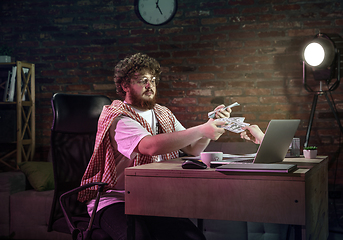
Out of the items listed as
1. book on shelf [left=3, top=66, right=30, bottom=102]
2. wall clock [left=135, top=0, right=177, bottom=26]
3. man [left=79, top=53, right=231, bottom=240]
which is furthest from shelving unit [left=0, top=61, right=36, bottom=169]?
man [left=79, top=53, right=231, bottom=240]

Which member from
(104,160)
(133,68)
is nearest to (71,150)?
(104,160)

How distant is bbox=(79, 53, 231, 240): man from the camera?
1.40 meters

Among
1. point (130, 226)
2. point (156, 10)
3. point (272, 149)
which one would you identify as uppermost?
point (156, 10)

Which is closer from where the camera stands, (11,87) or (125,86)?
(125,86)

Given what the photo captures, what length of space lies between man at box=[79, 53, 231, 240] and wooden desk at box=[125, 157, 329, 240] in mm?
148

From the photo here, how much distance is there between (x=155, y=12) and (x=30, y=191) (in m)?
1.94

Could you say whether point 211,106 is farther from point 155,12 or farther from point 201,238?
point 201,238

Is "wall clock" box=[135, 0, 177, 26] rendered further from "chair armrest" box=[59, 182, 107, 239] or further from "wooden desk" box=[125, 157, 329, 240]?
"wooden desk" box=[125, 157, 329, 240]

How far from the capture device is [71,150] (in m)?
1.74

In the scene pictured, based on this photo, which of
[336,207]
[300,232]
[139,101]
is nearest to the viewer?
[300,232]

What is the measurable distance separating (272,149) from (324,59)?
166 centimetres

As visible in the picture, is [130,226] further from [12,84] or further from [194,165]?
[12,84]

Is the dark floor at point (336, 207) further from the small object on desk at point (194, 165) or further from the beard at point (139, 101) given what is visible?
the small object on desk at point (194, 165)

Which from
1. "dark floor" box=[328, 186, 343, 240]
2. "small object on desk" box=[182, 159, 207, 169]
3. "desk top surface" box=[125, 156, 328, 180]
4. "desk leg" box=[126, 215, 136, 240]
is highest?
"small object on desk" box=[182, 159, 207, 169]
